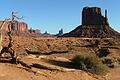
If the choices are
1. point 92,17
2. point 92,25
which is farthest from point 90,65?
point 92,17

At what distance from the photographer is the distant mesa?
110750 millimetres

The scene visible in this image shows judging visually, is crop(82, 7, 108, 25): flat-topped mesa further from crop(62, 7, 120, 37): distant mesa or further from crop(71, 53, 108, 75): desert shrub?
crop(71, 53, 108, 75): desert shrub

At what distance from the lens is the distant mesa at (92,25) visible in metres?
111

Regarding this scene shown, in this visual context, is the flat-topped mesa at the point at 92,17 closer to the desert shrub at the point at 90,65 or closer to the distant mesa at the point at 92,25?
the distant mesa at the point at 92,25

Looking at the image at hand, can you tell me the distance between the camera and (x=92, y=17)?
427 feet

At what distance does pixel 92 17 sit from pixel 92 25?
6.40 metres

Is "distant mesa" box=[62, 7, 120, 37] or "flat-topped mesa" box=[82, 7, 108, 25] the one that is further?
"flat-topped mesa" box=[82, 7, 108, 25]

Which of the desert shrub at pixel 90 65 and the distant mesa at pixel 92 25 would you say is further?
the distant mesa at pixel 92 25

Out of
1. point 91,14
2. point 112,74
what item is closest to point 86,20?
point 91,14

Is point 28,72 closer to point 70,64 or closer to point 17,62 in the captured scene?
point 17,62

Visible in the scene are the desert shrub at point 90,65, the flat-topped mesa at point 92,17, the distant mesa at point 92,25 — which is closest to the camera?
the desert shrub at point 90,65

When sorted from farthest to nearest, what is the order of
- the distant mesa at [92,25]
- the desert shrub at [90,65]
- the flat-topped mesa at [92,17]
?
the flat-topped mesa at [92,17] < the distant mesa at [92,25] < the desert shrub at [90,65]

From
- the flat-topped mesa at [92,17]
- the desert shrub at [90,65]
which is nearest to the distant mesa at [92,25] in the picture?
the flat-topped mesa at [92,17]

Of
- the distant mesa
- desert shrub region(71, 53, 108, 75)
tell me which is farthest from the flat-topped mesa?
desert shrub region(71, 53, 108, 75)
